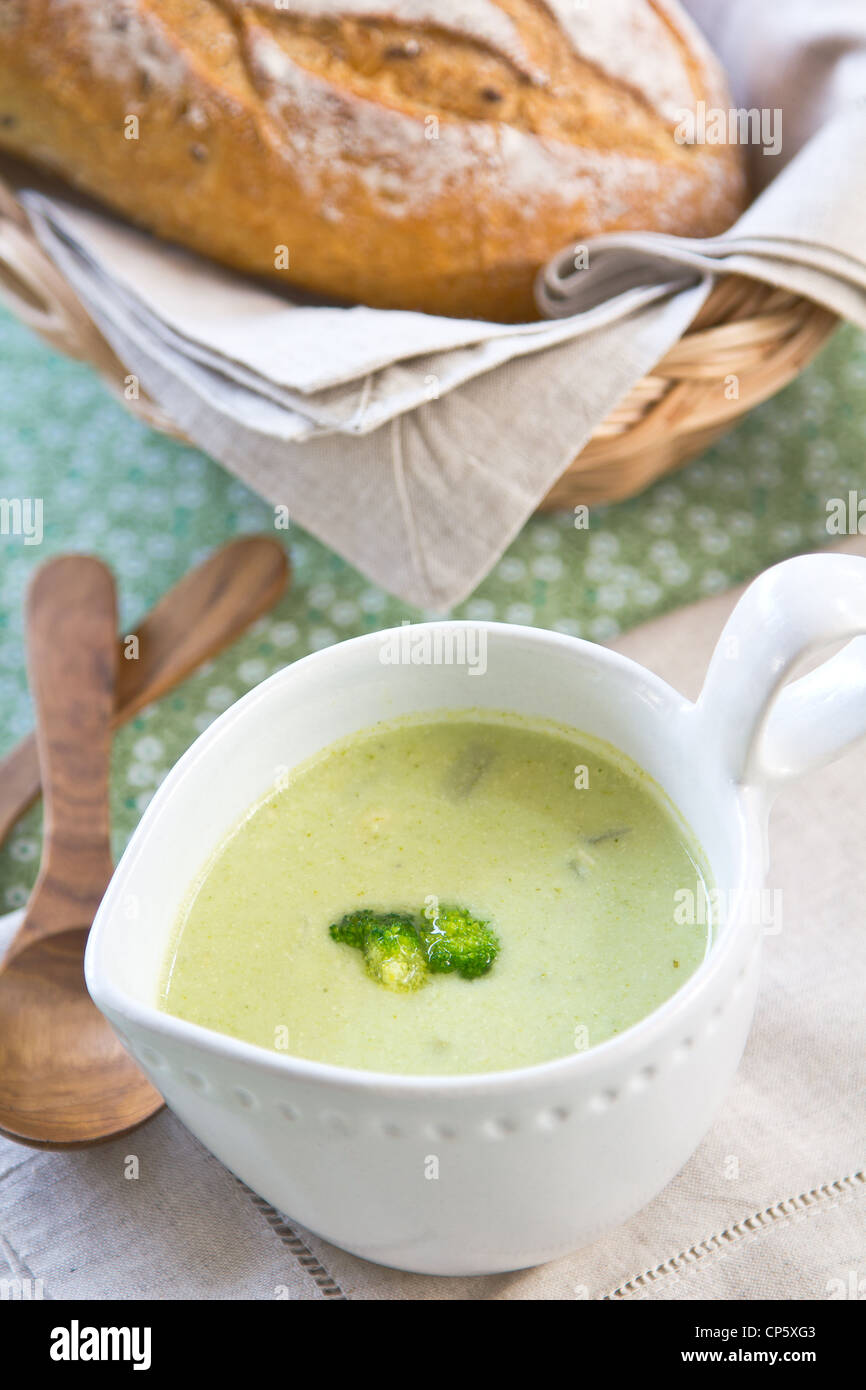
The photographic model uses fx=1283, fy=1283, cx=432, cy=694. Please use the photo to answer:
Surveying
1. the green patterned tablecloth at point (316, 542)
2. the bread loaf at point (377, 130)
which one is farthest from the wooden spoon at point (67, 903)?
the bread loaf at point (377, 130)

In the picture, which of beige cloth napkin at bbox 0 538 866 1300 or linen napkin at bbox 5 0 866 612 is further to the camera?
linen napkin at bbox 5 0 866 612

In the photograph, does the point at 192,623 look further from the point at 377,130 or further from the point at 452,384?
the point at 377,130

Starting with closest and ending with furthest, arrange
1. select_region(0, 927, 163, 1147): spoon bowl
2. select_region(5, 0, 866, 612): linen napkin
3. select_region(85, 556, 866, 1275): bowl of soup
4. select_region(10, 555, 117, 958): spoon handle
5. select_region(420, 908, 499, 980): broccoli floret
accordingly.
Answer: select_region(85, 556, 866, 1275): bowl of soup
select_region(420, 908, 499, 980): broccoli floret
select_region(0, 927, 163, 1147): spoon bowl
select_region(10, 555, 117, 958): spoon handle
select_region(5, 0, 866, 612): linen napkin

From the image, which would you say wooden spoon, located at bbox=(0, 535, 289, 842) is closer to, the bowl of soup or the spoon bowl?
the spoon bowl

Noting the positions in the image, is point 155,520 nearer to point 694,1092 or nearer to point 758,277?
point 758,277

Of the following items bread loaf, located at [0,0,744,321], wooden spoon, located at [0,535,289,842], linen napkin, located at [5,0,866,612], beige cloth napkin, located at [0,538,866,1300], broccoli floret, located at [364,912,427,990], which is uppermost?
bread loaf, located at [0,0,744,321]

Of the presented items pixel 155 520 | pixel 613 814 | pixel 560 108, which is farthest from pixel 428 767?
pixel 560 108

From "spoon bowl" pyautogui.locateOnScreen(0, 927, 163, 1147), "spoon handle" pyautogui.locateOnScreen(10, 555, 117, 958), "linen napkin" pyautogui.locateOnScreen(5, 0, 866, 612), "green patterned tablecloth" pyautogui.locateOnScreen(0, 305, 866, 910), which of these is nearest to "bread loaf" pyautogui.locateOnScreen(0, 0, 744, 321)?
"linen napkin" pyautogui.locateOnScreen(5, 0, 866, 612)
